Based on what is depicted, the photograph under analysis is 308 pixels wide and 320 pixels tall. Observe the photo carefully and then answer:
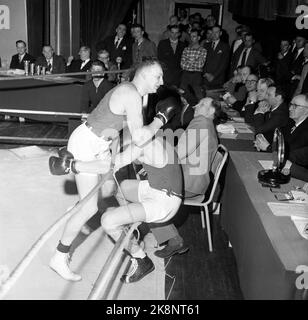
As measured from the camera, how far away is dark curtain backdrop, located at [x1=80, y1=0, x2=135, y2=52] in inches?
333

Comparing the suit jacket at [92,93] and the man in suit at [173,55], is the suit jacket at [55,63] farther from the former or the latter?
the man in suit at [173,55]

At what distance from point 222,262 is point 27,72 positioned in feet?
13.6

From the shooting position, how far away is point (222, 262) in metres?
3.05

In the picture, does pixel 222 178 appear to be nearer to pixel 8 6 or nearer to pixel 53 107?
pixel 53 107

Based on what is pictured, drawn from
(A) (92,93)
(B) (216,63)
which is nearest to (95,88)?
(A) (92,93)

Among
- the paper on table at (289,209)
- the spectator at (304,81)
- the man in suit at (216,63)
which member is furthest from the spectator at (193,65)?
the paper on table at (289,209)

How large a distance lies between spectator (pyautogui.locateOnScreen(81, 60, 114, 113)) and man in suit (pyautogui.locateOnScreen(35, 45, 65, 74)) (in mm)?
1500

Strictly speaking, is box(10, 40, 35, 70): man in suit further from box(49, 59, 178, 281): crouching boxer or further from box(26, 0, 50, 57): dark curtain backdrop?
box(49, 59, 178, 281): crouching boxer

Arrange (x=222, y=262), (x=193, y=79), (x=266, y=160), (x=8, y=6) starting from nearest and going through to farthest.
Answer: (x=222, y=262)
(x=266, y=160)
(x=193, y=79)
(x=8, y=6)

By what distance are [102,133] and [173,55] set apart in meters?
4.84
